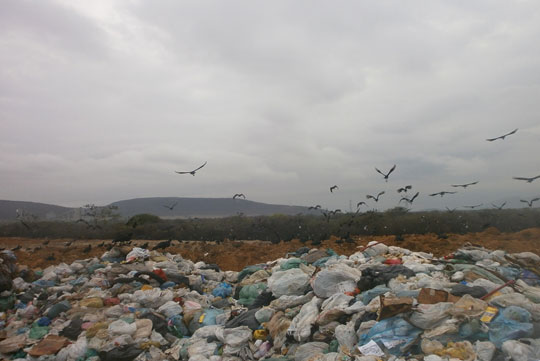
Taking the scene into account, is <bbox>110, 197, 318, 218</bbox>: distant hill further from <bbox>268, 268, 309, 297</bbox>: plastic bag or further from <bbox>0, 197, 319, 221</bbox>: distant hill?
<bbox>268, 268, 309, 297</bbox>: plastic bag

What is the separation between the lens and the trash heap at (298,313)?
3264mm

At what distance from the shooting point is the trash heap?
3264 millimetres

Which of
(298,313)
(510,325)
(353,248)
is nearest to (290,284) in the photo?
(298,313)

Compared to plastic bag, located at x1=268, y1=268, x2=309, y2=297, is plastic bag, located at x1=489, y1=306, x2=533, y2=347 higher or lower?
higher

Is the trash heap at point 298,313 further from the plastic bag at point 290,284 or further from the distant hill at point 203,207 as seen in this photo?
the distant hill at point 203,207

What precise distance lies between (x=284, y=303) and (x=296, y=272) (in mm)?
945

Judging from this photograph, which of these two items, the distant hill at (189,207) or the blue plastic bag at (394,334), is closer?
the blue plastic bag at (394,334)

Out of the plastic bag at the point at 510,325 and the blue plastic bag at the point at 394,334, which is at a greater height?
the plastic bag at the point at 510,325

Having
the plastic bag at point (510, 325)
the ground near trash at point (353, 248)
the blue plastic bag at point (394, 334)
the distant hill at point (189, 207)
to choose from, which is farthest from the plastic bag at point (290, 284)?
the distant hill at point (189, 207)

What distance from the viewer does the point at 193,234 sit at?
2259 centimetres

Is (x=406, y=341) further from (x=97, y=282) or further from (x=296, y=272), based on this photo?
(x=97, y=282)

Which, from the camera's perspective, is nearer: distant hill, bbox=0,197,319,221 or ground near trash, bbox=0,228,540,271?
ground near trash, bbox=0,228,540,271

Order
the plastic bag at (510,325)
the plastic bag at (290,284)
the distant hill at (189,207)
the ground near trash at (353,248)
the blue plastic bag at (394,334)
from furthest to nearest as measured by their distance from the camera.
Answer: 1. the distant hill at (189,207)
2. the ground near trash at (353,248)
3. the plastic bag at (290,284)
4. the blue plastic bag at (394,334)
5. the plastic bag at (510,325)

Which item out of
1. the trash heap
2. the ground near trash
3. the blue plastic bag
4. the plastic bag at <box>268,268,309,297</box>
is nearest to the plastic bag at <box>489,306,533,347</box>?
the trash heap
